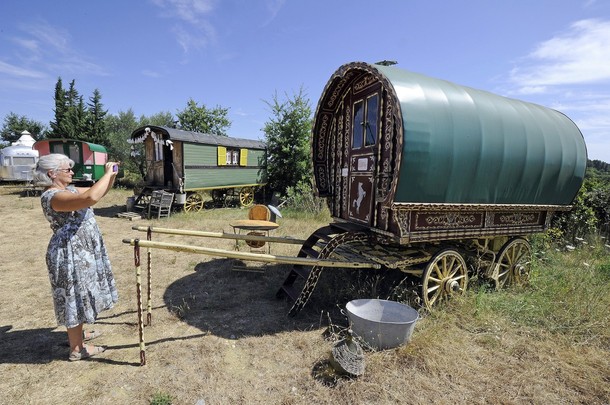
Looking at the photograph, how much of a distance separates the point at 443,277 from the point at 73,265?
15.2 feet

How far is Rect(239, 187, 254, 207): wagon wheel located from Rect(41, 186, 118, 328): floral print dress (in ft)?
43.0

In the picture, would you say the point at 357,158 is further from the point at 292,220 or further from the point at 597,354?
the point at 292,220

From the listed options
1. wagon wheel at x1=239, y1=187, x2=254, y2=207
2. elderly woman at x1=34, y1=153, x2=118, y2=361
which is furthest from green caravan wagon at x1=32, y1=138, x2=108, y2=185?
elderly woman at x1=34, y1=153, x2=118, y2=361

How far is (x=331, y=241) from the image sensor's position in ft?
14.7

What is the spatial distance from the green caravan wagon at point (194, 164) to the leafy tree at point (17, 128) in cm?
3168

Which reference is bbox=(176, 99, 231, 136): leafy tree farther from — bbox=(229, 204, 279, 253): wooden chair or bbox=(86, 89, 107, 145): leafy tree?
bbox=(229, 204, 279, 253): wooden chair

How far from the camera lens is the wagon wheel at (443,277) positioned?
438cm

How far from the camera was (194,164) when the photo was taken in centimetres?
1294

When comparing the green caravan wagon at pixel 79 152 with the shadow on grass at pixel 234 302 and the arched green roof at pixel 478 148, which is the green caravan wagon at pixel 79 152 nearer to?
the shadow on grass at pixel 234 302

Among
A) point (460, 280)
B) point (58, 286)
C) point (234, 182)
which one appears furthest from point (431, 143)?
point (234, 182)

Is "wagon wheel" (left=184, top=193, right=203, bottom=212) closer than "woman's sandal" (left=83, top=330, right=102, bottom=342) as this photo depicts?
No

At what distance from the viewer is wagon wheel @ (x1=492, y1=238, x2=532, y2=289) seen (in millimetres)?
5406

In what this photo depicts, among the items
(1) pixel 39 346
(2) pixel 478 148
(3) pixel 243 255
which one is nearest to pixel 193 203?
(1) pixel 39 346

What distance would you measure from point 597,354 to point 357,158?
3.84 m
